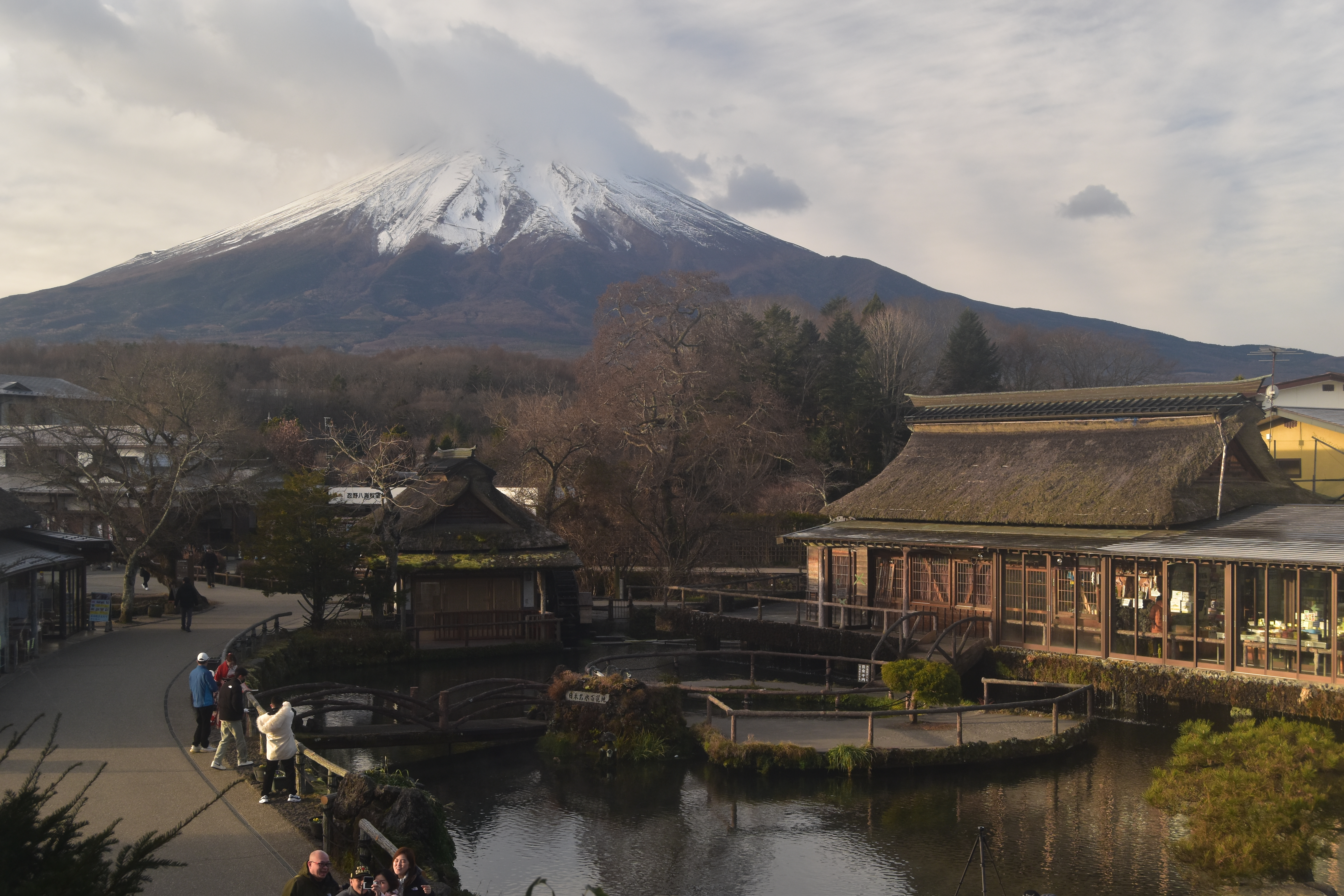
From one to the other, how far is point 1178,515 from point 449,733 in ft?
52.3

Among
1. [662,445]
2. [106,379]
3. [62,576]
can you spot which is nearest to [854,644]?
[662,445]

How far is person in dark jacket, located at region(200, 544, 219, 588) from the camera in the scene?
3894cm

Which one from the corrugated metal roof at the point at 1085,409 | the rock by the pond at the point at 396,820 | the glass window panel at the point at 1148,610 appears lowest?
the rock by the pond at the point at 396,820

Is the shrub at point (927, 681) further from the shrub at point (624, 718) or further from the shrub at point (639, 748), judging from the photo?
the shrub at point (639, 748)

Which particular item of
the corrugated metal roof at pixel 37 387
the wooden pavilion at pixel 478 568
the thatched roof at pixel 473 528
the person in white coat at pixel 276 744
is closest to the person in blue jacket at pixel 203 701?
the person in white coat at pixel 276 744

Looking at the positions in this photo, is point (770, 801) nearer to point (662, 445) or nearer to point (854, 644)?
point (854, 644)

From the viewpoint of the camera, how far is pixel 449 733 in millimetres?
17500

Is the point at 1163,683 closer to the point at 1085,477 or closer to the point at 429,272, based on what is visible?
the point at 1085,477

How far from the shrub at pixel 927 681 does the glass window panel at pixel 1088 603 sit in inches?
170

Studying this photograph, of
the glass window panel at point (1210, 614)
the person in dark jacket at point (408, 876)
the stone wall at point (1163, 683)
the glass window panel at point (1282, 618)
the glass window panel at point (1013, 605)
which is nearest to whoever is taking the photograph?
the person in dark jacket at point (408, 876)

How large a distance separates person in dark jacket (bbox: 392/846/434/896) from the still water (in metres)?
3.52

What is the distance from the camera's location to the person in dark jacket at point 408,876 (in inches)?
324

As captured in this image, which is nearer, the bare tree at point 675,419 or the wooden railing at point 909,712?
the wooden railing at point 909,712

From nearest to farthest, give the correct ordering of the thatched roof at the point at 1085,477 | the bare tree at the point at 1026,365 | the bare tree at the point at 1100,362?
the thatched roof at the point at 1085,477, the bare tree at the point at 1100,362, the bare tree at the point at 1026,365
